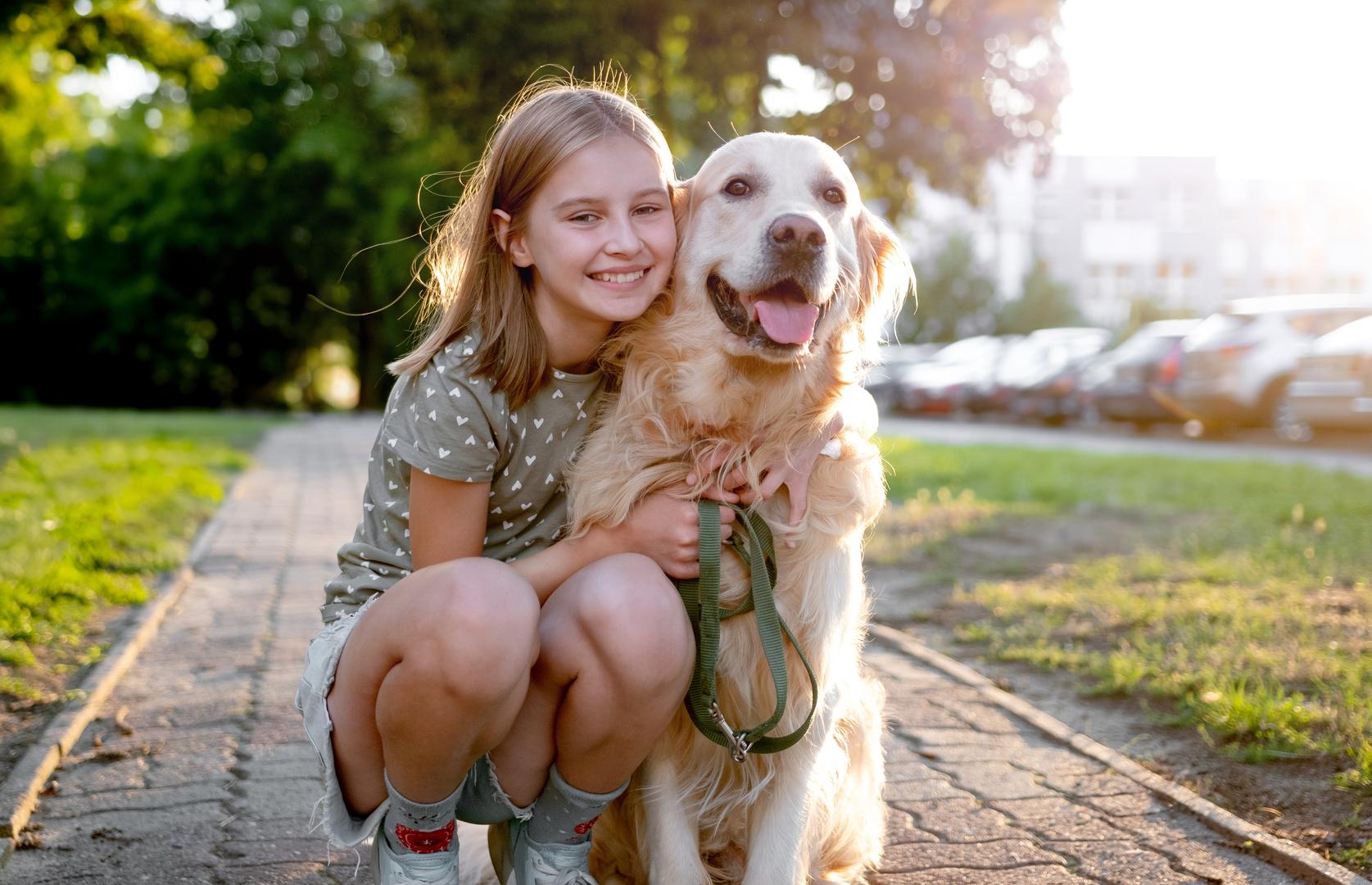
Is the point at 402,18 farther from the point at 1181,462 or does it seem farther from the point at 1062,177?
the point at 1062,177

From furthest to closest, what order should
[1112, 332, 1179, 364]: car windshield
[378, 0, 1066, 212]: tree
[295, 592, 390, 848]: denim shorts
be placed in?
[1112, 332, 1179, 364]: car windshield → [378, 0, 1066, 212]: tree → [295, 592, 390, 848]: denim shorts

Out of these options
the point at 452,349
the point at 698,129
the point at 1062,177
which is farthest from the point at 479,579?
the point at 1062,177

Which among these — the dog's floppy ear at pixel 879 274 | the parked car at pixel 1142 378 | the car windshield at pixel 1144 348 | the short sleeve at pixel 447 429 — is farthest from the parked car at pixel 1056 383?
the short sleeve at pixel 447 429

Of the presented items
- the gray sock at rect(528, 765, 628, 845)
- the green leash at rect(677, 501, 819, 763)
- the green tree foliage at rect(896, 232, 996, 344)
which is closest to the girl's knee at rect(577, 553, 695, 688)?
the green leash at rect(677, 501, 819, 763)

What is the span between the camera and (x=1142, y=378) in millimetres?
16016

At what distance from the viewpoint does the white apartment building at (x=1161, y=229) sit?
55.1 m

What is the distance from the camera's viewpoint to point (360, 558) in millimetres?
2570

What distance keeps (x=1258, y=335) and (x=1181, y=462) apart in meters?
3.96

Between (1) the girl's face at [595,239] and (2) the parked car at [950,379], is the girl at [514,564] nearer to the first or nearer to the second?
(1) the girl's face at [595,239]

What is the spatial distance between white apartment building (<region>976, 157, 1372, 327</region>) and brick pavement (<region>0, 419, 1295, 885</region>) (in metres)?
53.7

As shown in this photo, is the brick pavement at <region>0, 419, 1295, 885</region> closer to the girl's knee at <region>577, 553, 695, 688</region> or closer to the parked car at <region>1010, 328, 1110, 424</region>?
the girl's knee at <region>577, 553, 695, 688</region>

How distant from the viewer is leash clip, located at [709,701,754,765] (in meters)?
2.43

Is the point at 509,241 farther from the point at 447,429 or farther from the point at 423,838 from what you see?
the point at 423,838

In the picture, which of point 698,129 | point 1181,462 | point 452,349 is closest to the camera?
point 452,349
